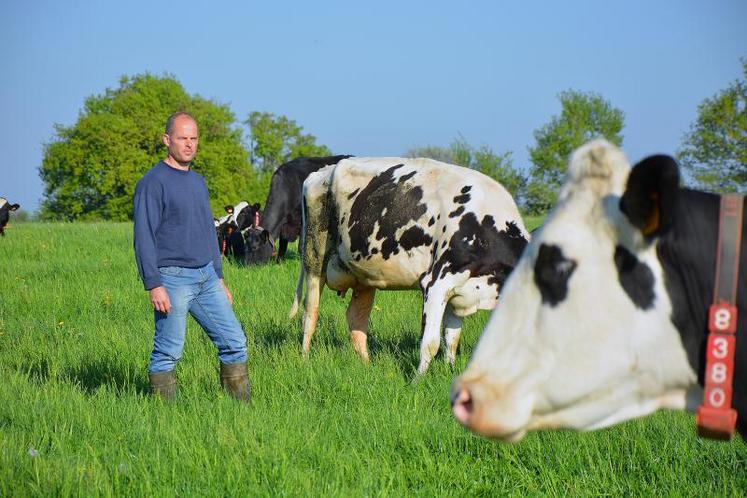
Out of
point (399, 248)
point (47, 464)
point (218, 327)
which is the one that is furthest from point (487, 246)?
point (47, 464)

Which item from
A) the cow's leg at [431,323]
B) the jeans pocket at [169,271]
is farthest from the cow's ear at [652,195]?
the cow's leg at [431,323]

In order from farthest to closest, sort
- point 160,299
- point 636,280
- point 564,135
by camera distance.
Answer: point 564,135 → point 160,299 → point 636,280

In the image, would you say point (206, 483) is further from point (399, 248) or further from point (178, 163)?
point (399, 248)

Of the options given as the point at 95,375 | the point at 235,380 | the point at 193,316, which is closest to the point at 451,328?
the point at 235,380

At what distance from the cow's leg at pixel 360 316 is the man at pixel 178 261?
7.81 ft

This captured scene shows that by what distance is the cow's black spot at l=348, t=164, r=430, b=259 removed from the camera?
8008mm

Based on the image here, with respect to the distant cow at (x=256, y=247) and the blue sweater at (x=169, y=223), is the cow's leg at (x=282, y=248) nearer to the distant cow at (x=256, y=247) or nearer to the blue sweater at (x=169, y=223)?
the distant cow at (x=256, y=247)

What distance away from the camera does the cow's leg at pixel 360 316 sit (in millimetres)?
8508

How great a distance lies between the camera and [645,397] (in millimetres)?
2293

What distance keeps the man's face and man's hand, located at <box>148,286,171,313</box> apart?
3.28 feet

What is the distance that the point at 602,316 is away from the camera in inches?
87.7

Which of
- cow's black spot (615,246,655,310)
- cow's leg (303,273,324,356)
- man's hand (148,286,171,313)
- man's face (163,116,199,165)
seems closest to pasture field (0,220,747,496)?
cow's leg (303,273,324,356)

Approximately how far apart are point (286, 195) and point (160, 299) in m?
12.5

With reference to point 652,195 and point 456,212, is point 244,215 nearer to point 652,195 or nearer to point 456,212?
point 456,212
